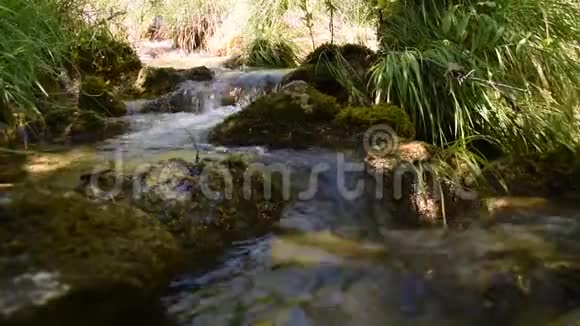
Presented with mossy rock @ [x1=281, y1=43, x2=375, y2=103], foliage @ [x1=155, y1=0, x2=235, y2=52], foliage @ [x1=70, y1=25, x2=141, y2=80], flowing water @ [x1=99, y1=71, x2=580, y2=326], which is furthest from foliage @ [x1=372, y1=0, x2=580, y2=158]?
foliage @ [x1=155, y1=0, x2=235, y2=52]

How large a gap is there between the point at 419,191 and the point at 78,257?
1.88 meters

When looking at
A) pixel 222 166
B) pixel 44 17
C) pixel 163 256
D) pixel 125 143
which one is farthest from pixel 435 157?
pixel 44 17

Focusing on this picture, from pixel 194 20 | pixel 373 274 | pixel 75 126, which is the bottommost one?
pixel 373 274

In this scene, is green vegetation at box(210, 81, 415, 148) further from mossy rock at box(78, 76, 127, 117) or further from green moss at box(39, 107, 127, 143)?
mossy rock at box(78, 76, 127, 117)

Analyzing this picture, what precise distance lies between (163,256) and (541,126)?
2650mm

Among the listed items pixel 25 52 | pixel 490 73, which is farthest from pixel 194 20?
pixel 490 73

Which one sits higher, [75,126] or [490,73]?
[490,73]

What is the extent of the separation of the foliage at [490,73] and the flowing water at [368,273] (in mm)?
775

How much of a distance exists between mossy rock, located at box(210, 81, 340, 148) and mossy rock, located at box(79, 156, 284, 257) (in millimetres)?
1047

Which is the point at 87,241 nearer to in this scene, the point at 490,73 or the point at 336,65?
the point at 490,73

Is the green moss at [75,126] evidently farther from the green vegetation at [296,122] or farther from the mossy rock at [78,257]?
the mossy rock at [78,257]

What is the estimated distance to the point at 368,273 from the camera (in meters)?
2.31

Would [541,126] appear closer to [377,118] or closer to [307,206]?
[377,118]

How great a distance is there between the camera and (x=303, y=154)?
139 inches
